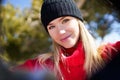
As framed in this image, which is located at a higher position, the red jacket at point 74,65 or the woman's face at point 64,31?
the woman's face at point 64,31

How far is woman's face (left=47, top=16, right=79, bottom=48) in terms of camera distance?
0.48 metres

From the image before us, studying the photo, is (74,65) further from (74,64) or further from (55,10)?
(55,10)

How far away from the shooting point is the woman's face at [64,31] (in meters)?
0.48

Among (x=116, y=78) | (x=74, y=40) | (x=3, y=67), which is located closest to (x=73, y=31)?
(x=74, y=40)

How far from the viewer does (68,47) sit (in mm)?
524

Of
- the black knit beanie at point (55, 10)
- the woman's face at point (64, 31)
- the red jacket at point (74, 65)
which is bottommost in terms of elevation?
the red jacket at point (74, 65)

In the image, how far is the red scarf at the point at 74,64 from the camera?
50 centimetres

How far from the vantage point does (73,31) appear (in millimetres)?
523

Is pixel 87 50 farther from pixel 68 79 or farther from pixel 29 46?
pixel 29 46

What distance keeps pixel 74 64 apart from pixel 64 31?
7 cm

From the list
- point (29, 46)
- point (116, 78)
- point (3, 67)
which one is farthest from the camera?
point (29, 46)

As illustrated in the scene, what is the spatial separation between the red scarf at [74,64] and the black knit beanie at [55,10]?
8 cm

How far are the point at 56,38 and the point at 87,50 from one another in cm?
7

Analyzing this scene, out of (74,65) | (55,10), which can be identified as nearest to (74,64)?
(74,65)
